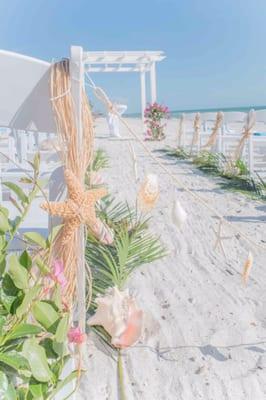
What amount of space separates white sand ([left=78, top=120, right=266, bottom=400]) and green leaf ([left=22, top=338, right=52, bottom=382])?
676 millimetres

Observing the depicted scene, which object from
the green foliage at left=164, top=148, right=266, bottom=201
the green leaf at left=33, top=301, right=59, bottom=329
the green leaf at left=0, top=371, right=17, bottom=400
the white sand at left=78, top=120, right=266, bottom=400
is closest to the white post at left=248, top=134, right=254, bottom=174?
the green foliage at left=164, top=148, right=266, bottom=201

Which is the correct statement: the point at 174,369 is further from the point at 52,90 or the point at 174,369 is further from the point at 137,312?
the point at 52,90

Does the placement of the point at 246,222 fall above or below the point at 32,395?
below

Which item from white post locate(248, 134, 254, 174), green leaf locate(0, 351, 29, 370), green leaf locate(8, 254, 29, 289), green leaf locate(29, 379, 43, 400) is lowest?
white post locate(248, 134, 254, 174)

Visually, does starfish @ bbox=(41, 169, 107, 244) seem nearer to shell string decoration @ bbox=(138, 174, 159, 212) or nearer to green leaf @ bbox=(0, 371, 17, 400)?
shell string decoration @ bbox=(138, 174, 159, 212)

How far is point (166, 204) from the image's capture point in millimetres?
4234

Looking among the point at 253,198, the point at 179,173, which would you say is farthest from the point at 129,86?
the point at 253,198

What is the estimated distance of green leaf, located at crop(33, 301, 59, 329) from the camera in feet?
3.42

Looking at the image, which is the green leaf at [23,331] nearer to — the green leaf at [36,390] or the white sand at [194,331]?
the green leaf at [36,390]

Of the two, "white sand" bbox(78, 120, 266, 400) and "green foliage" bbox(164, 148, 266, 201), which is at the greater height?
"white sand" bbox(78, 120, 266, 400)

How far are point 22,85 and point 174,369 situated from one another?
98 centimetres

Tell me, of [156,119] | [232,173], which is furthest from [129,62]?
[232,173]

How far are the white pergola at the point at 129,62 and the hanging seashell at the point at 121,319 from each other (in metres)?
12.9

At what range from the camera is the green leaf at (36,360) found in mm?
979
